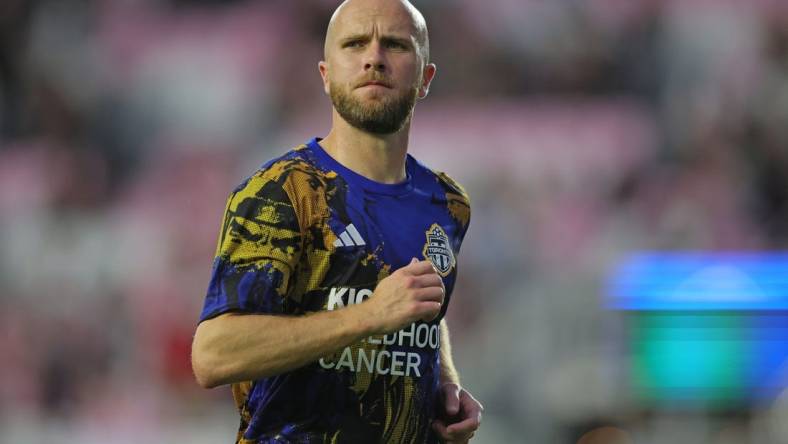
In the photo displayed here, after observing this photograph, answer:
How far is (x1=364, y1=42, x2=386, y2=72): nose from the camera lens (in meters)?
3.27

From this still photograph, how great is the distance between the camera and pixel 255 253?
117 inches

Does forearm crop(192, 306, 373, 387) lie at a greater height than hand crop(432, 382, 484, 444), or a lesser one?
greater

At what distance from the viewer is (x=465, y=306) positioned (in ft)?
23.4

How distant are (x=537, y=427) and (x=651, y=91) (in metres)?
2.47

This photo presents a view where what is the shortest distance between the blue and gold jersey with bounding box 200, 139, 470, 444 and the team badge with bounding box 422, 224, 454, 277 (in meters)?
0.01

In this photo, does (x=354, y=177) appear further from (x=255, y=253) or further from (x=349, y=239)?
(x=255, y=253)

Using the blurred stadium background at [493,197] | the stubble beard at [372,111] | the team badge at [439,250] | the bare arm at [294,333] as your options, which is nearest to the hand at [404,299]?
the bare arm at [294,333]

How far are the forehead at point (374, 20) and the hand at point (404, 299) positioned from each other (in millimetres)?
807

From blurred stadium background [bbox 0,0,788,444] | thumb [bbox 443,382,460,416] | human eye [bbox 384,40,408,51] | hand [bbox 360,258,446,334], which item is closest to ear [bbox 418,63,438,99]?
human eye [bbox 384,40,408,51]

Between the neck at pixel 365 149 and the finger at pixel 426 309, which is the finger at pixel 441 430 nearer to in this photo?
the finger at pixel 426 309

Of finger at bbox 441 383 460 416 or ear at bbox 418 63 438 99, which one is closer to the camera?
finger at bbox 441 383 460 416

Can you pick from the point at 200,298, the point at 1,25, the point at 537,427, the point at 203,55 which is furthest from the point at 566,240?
the point at 1,25

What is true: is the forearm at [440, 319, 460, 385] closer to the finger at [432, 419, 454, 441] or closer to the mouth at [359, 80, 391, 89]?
the finger at [432, 419, 454, 441]

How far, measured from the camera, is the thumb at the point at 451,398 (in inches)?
133
